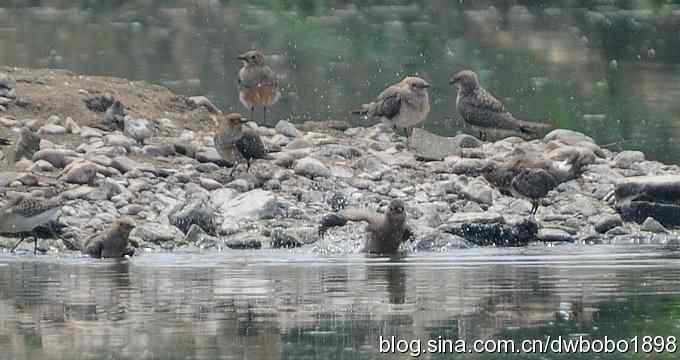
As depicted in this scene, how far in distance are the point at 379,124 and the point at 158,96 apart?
2905 mm

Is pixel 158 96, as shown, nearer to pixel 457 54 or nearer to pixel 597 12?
pixel 457 54

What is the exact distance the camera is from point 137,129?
2203cm

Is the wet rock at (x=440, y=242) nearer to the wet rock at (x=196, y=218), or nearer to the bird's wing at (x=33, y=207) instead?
the wet rock at (x=196, y=218)

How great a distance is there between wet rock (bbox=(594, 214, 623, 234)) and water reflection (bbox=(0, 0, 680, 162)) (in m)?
5.51

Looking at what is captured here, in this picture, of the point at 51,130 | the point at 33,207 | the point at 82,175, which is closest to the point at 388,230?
the point at 33,207

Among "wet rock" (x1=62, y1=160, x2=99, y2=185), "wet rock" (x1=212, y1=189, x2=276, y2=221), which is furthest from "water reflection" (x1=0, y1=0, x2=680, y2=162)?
"wet rock" (x1=62, y1=160, x2=99, y2=185)

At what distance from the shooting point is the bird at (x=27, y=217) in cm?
1748

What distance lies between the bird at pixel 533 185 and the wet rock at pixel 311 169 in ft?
7.08

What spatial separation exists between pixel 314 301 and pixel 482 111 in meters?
10.3

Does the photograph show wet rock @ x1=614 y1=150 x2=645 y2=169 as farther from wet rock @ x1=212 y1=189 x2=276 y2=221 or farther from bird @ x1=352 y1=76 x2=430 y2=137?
wet rock @ x1=212 y1=189 x2=276 y2=221

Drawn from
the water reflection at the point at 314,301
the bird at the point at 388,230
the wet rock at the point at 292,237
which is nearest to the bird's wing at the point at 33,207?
the water reflection at the point at 314,301

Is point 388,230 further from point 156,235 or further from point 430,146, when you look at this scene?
point 430,146

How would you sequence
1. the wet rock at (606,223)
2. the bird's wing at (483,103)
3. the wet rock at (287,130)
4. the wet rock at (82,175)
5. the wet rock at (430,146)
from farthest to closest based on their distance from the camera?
the bird's wing at (483,103) → the wet rock at (287,130) → the wet rock at (430,146) → the wet rock at (82,175) → the wet rock at (606,223)

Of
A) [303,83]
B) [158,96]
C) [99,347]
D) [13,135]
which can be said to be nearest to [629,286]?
[99,347]
